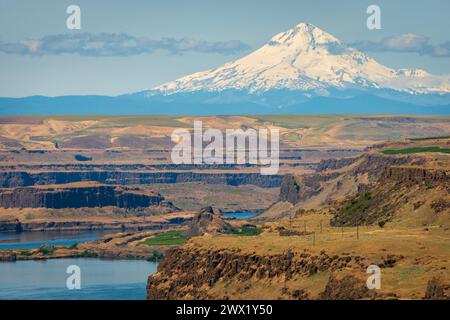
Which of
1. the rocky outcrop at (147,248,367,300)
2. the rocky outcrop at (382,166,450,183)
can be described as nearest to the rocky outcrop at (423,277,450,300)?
the rocky outcrop at (147,248,367,300)

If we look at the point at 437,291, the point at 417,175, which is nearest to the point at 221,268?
the point at 437,291

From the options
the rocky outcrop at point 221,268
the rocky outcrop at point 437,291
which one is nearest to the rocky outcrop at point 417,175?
the rocky outcrop at point 221,268

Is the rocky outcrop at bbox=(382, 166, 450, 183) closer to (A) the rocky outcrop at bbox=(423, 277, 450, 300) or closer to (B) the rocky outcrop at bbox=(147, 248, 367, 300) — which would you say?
(B) the rocky outcrop at bbox=(147, 248, 367, 300)

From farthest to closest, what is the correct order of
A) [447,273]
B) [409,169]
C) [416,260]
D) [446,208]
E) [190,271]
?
[409,169] < [446,208] < [190,271] < [416,260] < [447,273]

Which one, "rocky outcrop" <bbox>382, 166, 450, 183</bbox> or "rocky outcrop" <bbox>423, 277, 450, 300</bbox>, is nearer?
"rocky outcrop" <bbox>423, 277, 450, 300</bbox>

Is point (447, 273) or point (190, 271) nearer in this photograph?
point (447, 273)

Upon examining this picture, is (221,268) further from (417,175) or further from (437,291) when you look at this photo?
(417,175)
